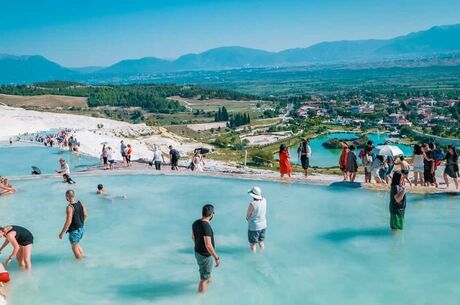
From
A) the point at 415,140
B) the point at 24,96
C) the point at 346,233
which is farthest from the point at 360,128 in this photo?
the point at 346,233

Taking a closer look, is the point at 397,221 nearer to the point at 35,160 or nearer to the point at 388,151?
the point at 388,151

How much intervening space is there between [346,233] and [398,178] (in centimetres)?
154

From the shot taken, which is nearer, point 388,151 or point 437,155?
point 437,155

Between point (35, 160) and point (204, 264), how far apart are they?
793 inches

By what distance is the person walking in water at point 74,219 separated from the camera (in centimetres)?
879

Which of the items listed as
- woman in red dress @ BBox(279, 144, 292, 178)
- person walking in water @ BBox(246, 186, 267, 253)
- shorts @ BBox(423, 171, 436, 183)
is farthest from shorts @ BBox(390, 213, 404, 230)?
woman in red dress @ BBox(279, 144, 292, 178)

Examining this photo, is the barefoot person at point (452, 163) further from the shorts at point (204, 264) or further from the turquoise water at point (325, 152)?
the turquoise water at point (325, 152)

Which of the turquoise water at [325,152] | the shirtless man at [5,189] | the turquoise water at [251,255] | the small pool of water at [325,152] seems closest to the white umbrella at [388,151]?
the turquoise water at [251,255]

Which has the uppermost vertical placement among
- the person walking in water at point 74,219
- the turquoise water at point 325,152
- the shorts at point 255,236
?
the person walking in water at point 74,219

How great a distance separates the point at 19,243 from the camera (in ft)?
29.1

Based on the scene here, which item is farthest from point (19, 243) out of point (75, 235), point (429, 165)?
point (429, 165)

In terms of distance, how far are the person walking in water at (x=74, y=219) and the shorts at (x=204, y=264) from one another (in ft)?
8.30

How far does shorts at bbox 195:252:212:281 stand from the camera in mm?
7570

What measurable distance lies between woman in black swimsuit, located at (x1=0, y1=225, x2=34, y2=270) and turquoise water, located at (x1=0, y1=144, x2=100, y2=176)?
13548 millimetres
